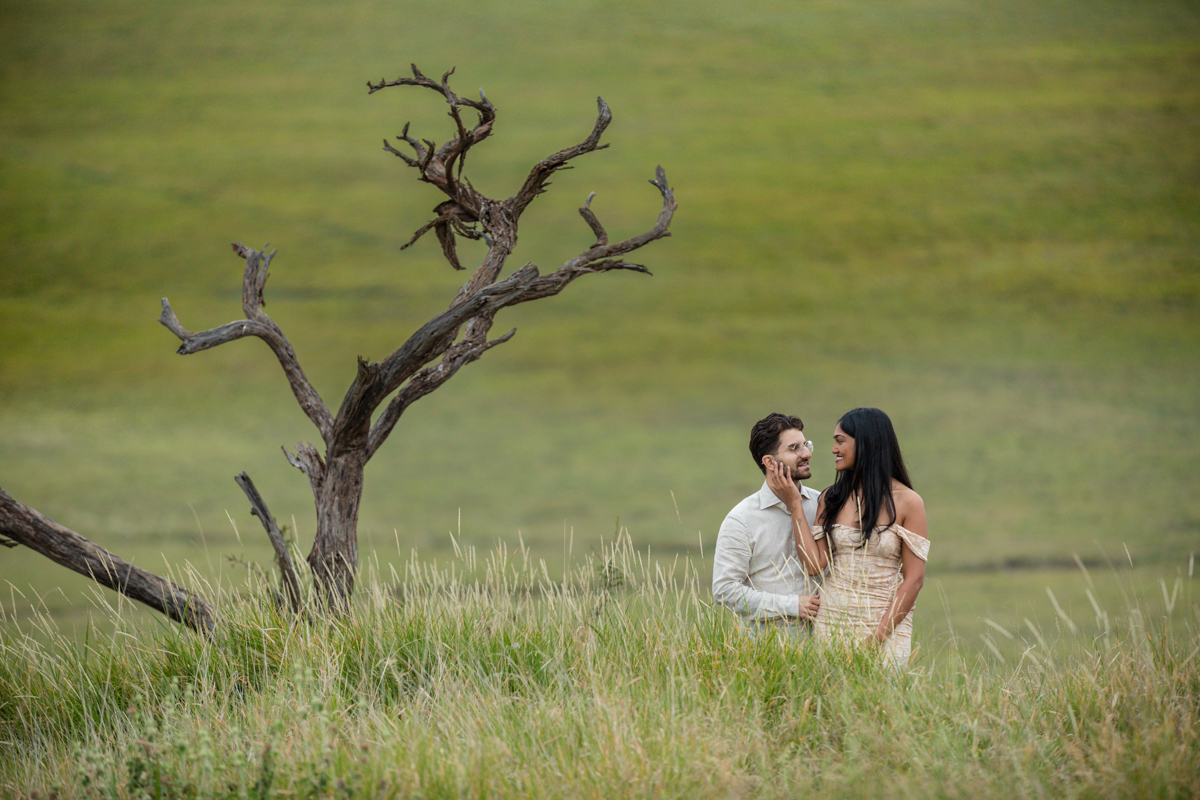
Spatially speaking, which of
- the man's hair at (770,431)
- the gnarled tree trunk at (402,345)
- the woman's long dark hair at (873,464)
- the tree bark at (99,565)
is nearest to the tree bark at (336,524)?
the gnarled tree trunk at (402,345)

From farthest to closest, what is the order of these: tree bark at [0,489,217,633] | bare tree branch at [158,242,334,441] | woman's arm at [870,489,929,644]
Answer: bare tree branch at [158,242,334,441]
tree bark at [0,489,217,633]
woman's arm at [870,489,929,644]

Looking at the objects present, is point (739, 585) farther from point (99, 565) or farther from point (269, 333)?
point (99, 565)

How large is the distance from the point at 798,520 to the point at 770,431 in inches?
15.8

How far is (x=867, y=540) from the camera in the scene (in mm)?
3641

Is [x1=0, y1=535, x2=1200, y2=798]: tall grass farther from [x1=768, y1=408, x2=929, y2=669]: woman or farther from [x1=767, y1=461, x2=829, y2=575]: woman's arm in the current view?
[x1=767, y1=461, x2=829, y2=575]: woman's arm

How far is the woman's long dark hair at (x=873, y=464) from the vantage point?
3.61 m

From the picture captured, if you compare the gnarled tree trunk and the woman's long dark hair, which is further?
the gnarled tree trunk

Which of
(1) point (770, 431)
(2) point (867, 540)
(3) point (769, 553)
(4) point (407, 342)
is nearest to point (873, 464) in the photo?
(2) point (867, 540)

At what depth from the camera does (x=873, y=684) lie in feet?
11.5

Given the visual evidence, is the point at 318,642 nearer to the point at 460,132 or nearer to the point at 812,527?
the point at 812,527

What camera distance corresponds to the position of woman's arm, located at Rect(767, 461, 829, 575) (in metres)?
3.65

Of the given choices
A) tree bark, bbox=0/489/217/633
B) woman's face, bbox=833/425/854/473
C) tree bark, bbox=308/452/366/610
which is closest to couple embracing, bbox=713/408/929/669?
woman's face, bbox=833/425/854/473

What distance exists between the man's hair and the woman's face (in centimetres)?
16

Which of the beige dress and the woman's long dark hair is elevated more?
the woman's long dark hair
